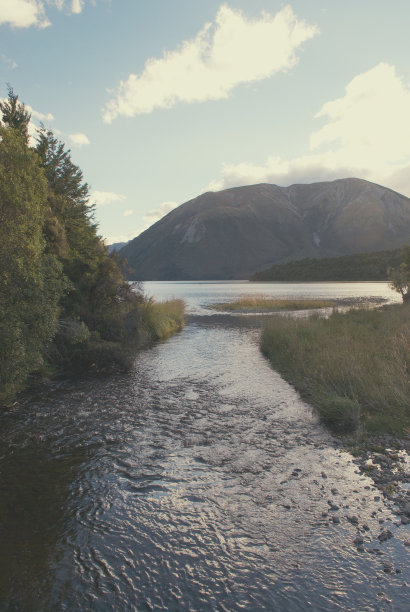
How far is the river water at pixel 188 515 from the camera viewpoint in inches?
259

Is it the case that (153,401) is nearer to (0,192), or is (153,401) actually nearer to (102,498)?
(102,498)

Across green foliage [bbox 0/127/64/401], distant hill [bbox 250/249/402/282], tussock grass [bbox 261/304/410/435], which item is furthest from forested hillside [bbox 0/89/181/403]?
distant hill [bbox 250/249/402/282]

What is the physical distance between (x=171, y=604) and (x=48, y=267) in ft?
46.4

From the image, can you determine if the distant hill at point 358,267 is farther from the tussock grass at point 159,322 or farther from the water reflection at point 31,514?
the water reflection at point 31,514

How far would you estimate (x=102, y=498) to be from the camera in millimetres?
9617

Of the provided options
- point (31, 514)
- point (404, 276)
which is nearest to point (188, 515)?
point (31, 514)

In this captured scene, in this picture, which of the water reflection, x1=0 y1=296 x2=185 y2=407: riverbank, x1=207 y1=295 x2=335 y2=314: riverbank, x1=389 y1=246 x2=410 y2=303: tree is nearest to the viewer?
the water reflection

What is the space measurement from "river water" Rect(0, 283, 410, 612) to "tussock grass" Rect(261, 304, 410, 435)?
1390 millimetres

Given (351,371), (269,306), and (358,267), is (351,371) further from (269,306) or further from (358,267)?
(358,267)

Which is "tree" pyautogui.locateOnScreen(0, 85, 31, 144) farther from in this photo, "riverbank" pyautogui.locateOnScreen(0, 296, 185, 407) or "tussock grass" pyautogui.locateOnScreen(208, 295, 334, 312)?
"tussock grass" pyautogui.locateOnScreen(208, 295, 334, 312)

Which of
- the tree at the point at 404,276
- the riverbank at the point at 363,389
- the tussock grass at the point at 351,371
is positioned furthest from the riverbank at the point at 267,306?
the riverbank at the point at 363,389

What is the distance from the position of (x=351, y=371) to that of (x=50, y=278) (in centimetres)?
1453

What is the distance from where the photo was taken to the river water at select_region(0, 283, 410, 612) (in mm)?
6586

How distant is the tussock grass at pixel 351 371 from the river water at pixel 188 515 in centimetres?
139
